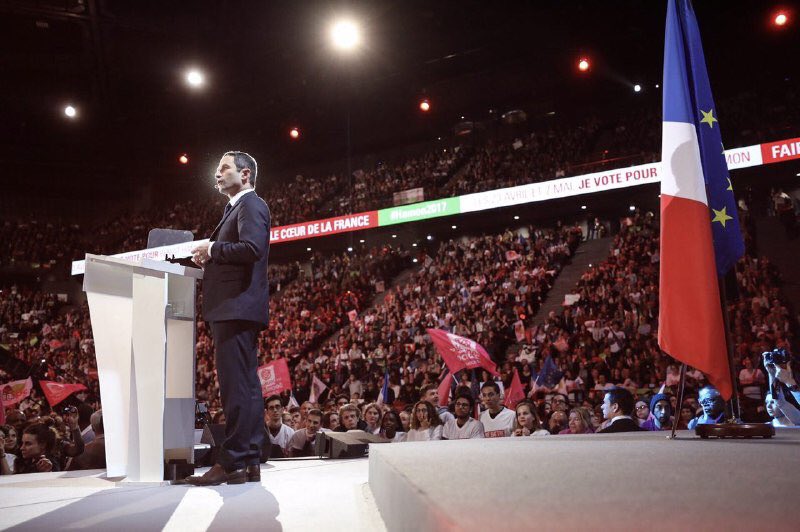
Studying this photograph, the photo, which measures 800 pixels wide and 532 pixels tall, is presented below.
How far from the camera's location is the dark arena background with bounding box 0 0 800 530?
1601 mm

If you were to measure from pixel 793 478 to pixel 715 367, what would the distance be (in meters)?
1.41

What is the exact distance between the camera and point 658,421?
537 cm

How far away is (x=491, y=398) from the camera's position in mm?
5742

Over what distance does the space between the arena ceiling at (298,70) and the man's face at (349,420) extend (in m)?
10.5

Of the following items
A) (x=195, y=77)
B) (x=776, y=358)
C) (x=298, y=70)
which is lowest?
(x=776, y=358)

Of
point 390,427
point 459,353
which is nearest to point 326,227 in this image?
point 459,353

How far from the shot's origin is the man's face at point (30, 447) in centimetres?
440

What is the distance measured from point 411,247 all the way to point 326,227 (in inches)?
127

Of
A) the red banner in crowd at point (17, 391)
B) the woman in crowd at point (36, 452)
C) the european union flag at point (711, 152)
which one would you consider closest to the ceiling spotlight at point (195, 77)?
the red banner in crowd at point (17, 391)

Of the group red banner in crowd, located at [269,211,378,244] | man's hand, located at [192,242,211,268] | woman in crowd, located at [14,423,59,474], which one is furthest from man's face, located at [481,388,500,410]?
red banner in crowd, located at [269,211,378,244]

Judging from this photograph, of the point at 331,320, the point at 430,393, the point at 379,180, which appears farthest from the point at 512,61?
the point at 430,393

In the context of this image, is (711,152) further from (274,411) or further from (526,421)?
(274,411)

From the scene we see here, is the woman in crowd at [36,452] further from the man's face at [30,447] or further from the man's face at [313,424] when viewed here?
the man's face at [313,424]

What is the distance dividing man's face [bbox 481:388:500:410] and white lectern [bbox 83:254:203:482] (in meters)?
3.68
